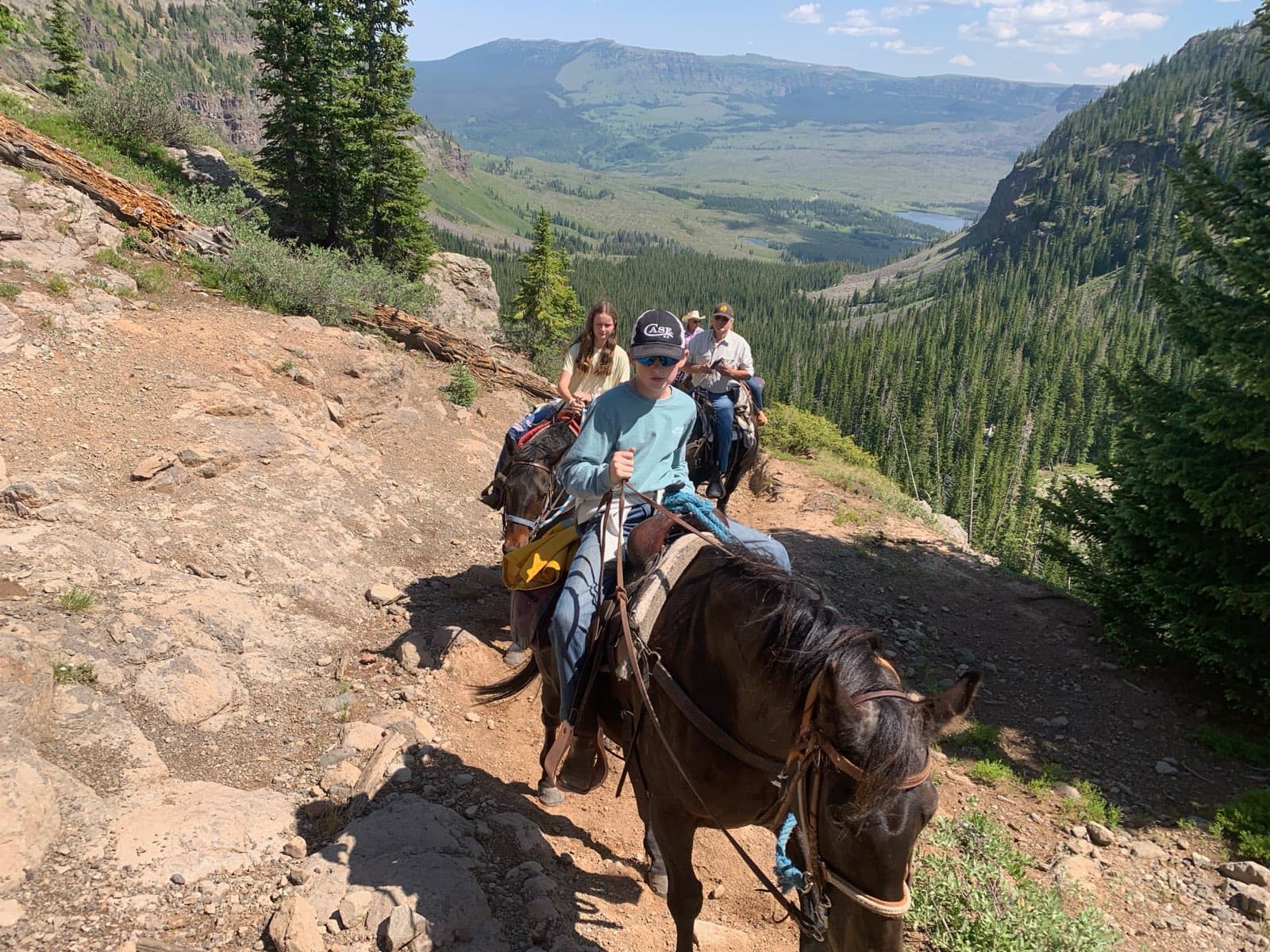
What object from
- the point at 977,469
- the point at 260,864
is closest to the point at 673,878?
the point at 260,864

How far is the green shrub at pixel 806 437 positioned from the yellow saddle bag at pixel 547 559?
16.4m

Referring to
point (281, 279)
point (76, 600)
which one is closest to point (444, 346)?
point (281, 279)

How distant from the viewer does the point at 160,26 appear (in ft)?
602

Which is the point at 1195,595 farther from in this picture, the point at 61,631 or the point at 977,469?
the point at 977,469

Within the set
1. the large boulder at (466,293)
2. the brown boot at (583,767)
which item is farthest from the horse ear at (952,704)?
the large boulder at (466,293)

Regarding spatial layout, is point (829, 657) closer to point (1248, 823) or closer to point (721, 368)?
point (1248, 823)

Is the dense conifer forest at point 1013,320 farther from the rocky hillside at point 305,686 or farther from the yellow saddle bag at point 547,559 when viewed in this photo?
the yellow saddle bag at point 547,559

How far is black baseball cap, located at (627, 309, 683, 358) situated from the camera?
400 centimetres

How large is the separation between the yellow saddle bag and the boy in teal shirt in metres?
0.31

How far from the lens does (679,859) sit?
153 inches

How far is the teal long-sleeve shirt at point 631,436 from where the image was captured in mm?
4195

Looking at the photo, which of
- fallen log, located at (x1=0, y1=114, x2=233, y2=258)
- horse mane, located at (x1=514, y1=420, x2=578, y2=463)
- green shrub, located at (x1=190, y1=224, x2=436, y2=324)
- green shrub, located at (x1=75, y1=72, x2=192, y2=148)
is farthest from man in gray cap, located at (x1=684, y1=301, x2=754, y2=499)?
green shrub, located at (x1=75, y1=72, x2=192, y2=148)

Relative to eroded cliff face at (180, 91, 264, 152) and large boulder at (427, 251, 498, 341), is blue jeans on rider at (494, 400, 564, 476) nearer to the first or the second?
large boulder at (427, 251, 498, 341)

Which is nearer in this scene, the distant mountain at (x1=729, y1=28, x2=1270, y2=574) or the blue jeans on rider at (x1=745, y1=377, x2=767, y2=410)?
the blue jeans on rider at (x1=745, y1=377, x2=767, y2=410)
